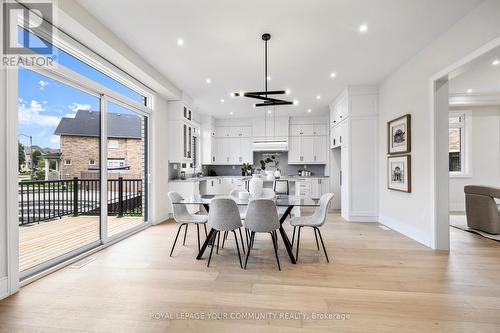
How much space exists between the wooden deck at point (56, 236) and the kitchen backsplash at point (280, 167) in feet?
12.6

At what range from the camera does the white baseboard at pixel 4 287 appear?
2.03 metres

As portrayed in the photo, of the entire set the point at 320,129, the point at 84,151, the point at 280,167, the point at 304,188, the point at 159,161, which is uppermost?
the point at 320,129

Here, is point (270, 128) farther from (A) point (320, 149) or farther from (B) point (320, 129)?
(A) point (320, 149)

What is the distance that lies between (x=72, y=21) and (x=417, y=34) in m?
4.14

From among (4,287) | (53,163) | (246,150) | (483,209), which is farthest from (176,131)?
(483,209)

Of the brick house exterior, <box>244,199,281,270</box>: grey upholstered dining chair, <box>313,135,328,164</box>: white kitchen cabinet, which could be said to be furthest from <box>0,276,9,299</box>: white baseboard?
<box>313,135,328,164</box>: white kitchen cabinet

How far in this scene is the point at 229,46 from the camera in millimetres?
3254

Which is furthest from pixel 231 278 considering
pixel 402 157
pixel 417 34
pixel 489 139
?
pixel 489 139

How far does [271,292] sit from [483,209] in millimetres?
4354

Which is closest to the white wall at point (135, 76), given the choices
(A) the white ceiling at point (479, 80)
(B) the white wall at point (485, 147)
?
(A) the white ceiling at point (479, 80)

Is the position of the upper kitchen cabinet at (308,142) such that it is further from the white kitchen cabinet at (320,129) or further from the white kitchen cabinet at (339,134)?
the white kitchen cabinet at (339,134)

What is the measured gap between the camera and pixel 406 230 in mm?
3949

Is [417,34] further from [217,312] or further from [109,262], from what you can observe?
[109,262]

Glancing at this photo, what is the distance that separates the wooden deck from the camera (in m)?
2.90
